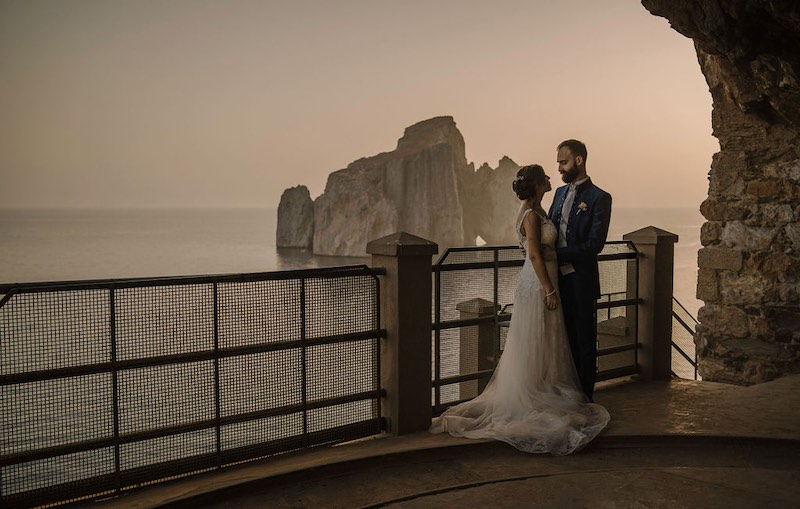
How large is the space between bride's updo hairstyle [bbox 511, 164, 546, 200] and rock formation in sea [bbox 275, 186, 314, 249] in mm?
111414

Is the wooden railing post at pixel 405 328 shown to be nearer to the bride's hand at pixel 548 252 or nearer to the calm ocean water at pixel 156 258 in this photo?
the bride's hand at pixel 548 252

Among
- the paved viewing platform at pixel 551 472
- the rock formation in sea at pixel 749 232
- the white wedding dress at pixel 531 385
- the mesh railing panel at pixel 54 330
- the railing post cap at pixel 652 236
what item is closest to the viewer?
the mesh railing panel at pixel 54 330

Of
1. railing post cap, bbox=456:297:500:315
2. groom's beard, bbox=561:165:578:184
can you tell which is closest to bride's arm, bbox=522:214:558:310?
groom's beard, bbox=561:165:578:184

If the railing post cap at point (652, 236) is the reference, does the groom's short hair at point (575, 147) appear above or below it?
above

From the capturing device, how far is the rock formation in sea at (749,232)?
700cm

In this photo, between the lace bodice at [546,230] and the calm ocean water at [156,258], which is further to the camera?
the calm ocean water at [156,258]

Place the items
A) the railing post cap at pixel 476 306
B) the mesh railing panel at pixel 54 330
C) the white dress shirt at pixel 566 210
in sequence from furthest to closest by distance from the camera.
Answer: the railing post cap at pixel 476 306
the white dress shirt at pixel 566 210
the mesh railing panel at pixel 54 330

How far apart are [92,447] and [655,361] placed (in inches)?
196

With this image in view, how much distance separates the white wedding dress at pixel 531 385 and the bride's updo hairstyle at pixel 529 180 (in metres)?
0.14

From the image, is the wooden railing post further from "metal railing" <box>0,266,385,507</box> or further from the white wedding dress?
the white wedding dress

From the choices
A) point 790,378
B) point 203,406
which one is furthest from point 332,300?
point 790,378

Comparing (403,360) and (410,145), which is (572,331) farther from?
(410,145)

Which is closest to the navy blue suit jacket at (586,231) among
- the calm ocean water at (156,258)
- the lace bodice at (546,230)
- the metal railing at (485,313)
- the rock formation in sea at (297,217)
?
the lace bodice at (546,230)

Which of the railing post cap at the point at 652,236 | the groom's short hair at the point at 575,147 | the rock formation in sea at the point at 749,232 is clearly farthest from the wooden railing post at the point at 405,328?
the rock formation in sea at the point at 749,232
